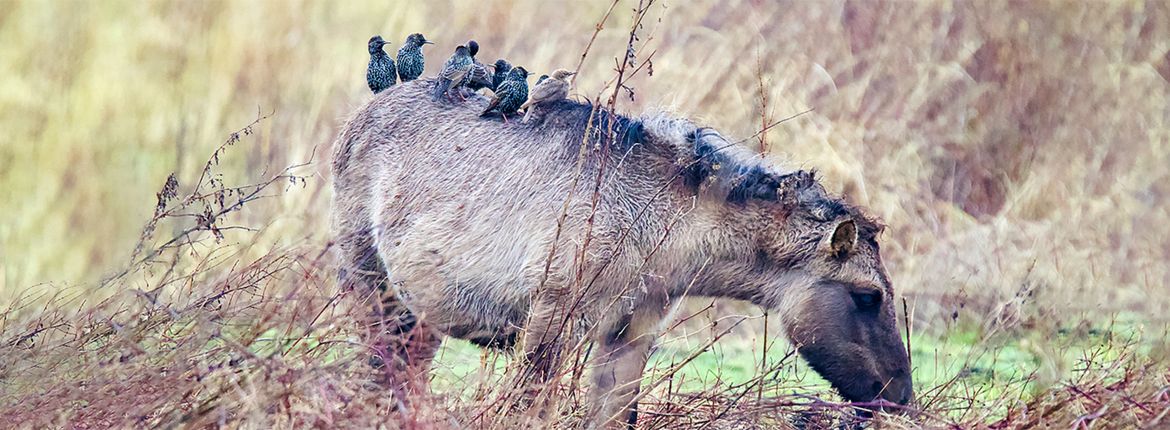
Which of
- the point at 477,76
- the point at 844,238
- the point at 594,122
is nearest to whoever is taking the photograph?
the point at 844,238

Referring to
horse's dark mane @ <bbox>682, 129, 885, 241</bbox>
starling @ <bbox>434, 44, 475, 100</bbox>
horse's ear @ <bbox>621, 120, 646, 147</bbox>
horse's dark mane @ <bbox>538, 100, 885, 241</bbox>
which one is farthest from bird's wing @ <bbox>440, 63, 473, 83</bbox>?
horse's dark mane @ <bbox>682, 129, 885, 241</bbox>

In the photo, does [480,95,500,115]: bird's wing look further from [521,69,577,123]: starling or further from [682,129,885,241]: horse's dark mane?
[682,129,885,241]: horse's dark mane

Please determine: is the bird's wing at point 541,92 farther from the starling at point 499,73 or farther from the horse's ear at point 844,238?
the horse's ear at point 844,238

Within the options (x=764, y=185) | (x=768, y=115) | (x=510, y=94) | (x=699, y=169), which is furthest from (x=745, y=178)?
(x=768, y=115)

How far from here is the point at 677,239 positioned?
5.81 metres

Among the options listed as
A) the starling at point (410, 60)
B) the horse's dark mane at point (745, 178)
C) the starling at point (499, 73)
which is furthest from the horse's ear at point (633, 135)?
the starling at point (410, 60)

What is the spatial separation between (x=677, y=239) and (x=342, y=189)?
2.01 metres

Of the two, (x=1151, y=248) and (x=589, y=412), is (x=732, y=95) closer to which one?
(x=1151, y=248)

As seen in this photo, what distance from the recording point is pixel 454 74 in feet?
23.0

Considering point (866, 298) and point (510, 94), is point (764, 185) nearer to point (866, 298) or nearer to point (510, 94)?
point (866, 298)

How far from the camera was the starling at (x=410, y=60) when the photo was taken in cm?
766

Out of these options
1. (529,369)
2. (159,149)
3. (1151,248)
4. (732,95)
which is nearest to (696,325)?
(732,95)

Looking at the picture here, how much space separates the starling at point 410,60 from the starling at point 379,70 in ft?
0.20

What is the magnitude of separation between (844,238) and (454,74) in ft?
7.28
